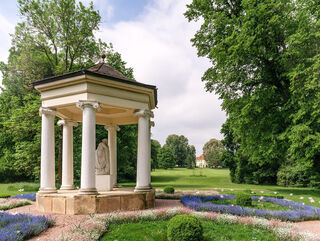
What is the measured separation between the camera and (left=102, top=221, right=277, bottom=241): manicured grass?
7.58m

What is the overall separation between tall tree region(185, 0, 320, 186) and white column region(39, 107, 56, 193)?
14985 mm

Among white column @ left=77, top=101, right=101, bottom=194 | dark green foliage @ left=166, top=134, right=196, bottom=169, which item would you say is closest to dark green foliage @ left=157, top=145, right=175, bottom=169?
dark green foliage @ left=166, top=134, right=196, bottom=169

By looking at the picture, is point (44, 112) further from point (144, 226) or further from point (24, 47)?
point (24, 47)

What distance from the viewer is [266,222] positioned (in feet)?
29.9

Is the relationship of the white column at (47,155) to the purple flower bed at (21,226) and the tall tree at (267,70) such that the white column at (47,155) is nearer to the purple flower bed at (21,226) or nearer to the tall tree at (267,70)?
the purple flower bed at (21,226)

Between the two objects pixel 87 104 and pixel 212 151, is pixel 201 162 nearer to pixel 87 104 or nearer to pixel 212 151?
pixel 212 151

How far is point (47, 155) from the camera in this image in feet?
39.1

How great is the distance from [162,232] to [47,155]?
6963mm

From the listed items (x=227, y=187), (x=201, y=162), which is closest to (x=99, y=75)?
(x=227, y=187)

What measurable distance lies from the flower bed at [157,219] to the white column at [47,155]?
3896 millimetres

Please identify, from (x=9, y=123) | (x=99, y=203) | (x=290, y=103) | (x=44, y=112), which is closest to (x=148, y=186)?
(x=99, y=203)

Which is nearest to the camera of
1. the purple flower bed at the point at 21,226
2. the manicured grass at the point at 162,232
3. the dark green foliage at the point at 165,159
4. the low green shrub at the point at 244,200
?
the purple flower bed at the point at 21,226

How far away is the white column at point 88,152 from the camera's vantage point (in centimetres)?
1046

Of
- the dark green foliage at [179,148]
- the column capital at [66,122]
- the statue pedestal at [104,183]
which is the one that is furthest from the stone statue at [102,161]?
the dark green foliage at [179,148]
